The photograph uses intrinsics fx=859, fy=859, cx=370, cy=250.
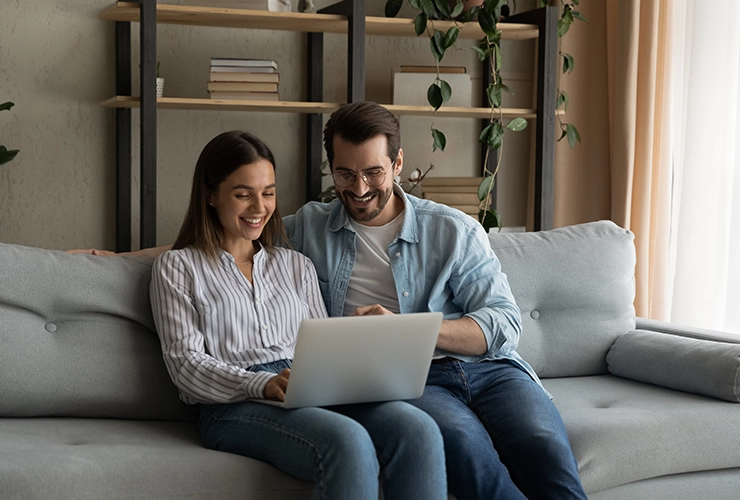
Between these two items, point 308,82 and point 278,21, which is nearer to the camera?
point 278,21

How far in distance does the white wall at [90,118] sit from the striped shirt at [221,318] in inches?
50.7

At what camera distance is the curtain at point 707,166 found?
9.86 ft

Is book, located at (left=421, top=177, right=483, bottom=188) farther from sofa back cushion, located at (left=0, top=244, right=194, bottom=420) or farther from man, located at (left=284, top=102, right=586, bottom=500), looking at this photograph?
sofa back cushion, located at (left=0, top=244, right=194, bottom=420)

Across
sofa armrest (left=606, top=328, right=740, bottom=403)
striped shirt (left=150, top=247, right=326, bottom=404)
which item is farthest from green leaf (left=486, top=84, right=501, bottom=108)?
striped shirt (left=150, top=247, right=326, bottom=404)

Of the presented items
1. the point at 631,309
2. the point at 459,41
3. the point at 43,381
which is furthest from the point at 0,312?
the point at 459,41

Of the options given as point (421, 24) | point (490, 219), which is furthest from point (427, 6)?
point (490, 219)

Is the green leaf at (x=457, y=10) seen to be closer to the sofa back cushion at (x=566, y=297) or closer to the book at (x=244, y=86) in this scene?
the book at (x=244, y=86)

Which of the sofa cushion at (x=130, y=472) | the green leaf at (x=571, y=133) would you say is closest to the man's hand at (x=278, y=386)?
the sofa cushion at (x=130, y=472)

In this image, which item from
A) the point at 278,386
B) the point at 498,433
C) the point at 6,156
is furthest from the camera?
the point at 6,156

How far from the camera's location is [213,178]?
6.33 feet

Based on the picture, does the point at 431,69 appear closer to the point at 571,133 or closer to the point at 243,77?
the point at 571,133

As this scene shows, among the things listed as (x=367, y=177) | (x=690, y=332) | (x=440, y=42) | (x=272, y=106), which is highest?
(x=440, y=42)

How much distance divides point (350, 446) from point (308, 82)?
2041 millimetres

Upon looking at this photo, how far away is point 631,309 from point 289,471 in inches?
51.2
